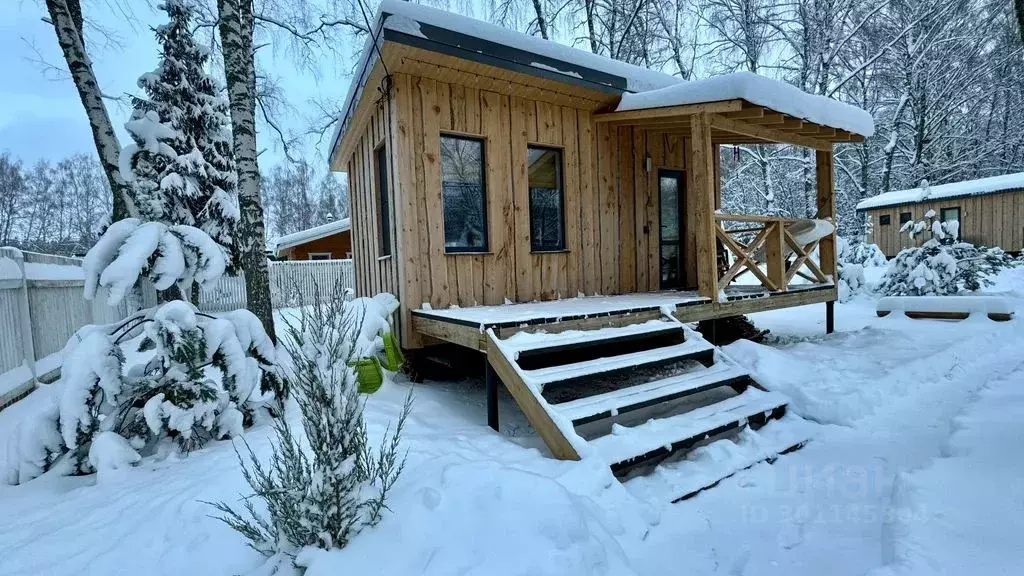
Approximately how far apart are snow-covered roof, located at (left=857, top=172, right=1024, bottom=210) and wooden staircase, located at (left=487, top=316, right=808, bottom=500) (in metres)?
14.3

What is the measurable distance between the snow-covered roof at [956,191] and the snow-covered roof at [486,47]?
13.7 meters

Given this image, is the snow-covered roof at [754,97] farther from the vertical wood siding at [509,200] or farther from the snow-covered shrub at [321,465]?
the snow-covered shrub at [321,465]

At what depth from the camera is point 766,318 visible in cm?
947

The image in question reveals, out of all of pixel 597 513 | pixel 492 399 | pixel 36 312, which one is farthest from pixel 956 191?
pixel 36 312

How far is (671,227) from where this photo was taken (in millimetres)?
6559

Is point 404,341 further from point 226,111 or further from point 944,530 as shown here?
point 226,111

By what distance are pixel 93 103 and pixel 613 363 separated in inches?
287

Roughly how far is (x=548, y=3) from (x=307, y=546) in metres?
14.9

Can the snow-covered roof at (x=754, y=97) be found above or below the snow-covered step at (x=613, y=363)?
above

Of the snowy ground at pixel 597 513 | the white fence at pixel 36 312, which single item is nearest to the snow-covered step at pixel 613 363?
the snowy ground at pixel 597 513

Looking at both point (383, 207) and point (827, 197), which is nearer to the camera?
point (383, 207)

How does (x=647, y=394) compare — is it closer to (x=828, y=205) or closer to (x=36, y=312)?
(x=828, y=205)

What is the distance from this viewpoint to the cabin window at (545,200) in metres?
5.33

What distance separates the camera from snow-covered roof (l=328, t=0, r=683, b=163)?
3691 millimetres
